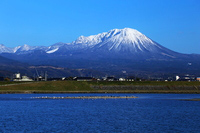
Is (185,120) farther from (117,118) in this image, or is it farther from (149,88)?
(149,88)

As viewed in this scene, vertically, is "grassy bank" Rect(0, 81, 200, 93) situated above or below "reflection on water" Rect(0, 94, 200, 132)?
above

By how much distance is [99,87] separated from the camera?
130 metres

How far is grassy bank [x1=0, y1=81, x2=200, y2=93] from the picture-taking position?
122 meters

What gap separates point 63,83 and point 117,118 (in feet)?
261

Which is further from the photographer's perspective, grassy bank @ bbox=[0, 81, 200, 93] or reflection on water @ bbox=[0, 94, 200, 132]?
grassy bank @ bbox=[0, 81, 200, 93]

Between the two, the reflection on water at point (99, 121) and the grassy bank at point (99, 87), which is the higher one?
the grassy bank at point (99, 87)

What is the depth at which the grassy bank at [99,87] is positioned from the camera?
Result: 122 m

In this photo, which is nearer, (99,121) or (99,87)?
(99,121)

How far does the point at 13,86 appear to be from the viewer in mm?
123250

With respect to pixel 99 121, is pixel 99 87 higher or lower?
higher

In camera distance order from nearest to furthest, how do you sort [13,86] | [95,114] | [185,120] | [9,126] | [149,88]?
[9,126] → [185,120] → [95,114] → [13,86] → [149,88]

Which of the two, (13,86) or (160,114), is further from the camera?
(13,86)

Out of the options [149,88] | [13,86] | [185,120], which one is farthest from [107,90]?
[185,120]

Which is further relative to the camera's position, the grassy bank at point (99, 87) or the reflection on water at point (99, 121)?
the grassy bank at point (99, 87)
